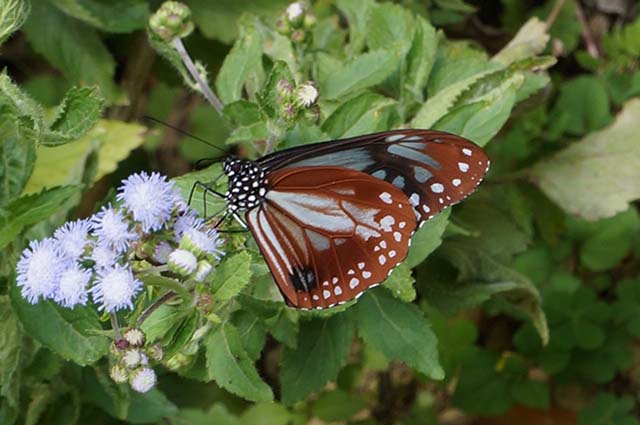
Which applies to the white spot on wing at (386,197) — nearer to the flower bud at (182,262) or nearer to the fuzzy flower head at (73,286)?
the flower bud at (182,262)

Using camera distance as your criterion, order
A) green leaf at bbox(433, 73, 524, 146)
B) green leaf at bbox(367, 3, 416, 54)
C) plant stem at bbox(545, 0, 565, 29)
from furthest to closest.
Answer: plant stem at bbox(545, 0, 565, 29)
green leaf at bbox(367, 3, 416, 54)
green leaf at bbox(433, 73, 524, 146)

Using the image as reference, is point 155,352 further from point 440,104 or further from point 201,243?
point 440,104

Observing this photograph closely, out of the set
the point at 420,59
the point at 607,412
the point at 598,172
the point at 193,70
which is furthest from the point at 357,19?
the point at 607,412

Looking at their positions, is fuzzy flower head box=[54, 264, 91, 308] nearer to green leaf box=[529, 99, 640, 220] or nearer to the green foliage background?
the green foliage background

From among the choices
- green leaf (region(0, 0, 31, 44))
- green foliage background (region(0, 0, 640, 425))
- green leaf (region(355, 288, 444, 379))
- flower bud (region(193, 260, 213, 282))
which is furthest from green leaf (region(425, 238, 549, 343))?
green leaf (region(0, 0, 31, 44))

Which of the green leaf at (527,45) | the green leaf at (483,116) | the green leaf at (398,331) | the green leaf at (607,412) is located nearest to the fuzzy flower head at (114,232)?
the green leaf at (398,331)

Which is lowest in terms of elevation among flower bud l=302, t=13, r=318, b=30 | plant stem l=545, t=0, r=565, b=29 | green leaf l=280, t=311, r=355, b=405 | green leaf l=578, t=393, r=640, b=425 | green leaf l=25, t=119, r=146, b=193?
green leaf l=578, t=393, r=640, b=425

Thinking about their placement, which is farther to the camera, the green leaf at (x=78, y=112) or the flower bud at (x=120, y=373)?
the green leaf at (x=78, y=112)
